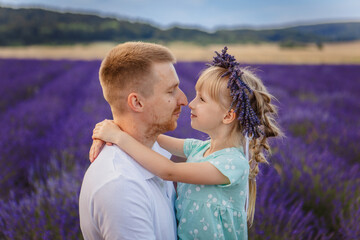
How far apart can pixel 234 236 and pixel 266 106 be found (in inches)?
25.4

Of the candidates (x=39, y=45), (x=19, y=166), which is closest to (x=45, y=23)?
(x=39, y=45)

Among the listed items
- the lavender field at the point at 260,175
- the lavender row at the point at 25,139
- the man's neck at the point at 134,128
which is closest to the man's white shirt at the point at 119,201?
the man's neck at the point at 134,128

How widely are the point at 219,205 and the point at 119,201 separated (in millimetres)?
533

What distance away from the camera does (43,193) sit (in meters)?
2.28

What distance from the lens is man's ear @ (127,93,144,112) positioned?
49.8 inches

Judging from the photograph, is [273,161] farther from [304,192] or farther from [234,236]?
[234,236]

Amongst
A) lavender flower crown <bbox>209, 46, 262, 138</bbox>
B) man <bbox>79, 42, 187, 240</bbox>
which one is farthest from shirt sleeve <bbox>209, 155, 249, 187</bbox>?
man <bbox>79, 42, 187, 240</bbox>

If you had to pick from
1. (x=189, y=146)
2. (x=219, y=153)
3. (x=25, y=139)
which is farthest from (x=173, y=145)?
(x=25, y=139)

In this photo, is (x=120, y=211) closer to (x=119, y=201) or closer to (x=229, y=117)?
(x=119, y=201)

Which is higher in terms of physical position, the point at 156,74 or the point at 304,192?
the point at 156,74

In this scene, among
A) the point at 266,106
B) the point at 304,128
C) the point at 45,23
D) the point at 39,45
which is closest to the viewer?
the point at 266,106

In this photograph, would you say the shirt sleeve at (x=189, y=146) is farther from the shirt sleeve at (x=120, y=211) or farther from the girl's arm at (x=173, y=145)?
the shirt sleeve at (x=120, y=211)

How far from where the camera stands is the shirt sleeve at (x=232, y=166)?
1.36m

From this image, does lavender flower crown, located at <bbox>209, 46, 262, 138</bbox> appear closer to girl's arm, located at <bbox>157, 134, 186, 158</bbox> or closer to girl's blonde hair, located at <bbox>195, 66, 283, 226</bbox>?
girl's blonde hair, located at <bbox>195, 66, 283, 226</bbox>
